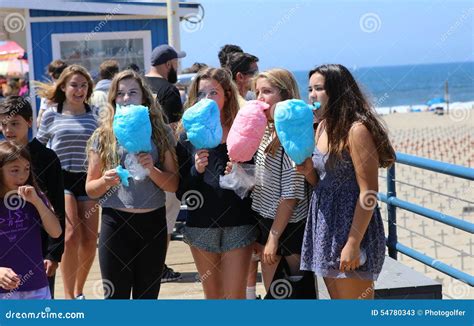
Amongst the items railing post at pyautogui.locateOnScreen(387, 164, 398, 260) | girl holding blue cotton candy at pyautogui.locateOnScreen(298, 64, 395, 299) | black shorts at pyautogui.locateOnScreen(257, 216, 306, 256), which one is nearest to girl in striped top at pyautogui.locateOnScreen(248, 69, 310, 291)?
black shorts at pyautogui.locateOnScreen(257, 216, 306, 256)

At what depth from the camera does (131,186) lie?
15.5 feet

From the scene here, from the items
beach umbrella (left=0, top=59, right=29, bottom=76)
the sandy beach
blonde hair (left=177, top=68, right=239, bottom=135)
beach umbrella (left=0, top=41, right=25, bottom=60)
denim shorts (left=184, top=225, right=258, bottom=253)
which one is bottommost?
the sandy beach

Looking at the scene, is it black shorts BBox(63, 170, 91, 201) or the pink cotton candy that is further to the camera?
black shorts BBox(63, 170, 91, 201)

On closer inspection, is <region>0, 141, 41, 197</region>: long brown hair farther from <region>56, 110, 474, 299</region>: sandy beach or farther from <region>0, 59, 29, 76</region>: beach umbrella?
<region>0, 59, 29, 76</region>: beach umbrella

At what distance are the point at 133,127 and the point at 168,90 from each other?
219 cm

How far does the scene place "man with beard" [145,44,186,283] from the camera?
21.0 feet

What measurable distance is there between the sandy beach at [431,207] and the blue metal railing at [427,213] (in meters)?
0.16

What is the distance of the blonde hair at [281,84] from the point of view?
447 centimetres

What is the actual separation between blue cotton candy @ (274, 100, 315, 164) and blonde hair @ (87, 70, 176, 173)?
0.96m

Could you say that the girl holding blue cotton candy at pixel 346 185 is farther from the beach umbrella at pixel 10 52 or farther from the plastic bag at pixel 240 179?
the beach umbrella at pixel 10 52

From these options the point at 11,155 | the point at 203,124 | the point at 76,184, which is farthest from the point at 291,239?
the point at 76,184

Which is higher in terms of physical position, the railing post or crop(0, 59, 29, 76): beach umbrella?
crop(0, 59, 29, 76): beach umbrella

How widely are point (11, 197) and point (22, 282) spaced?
471mm

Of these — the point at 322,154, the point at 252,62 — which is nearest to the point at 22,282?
the point at 322,154
